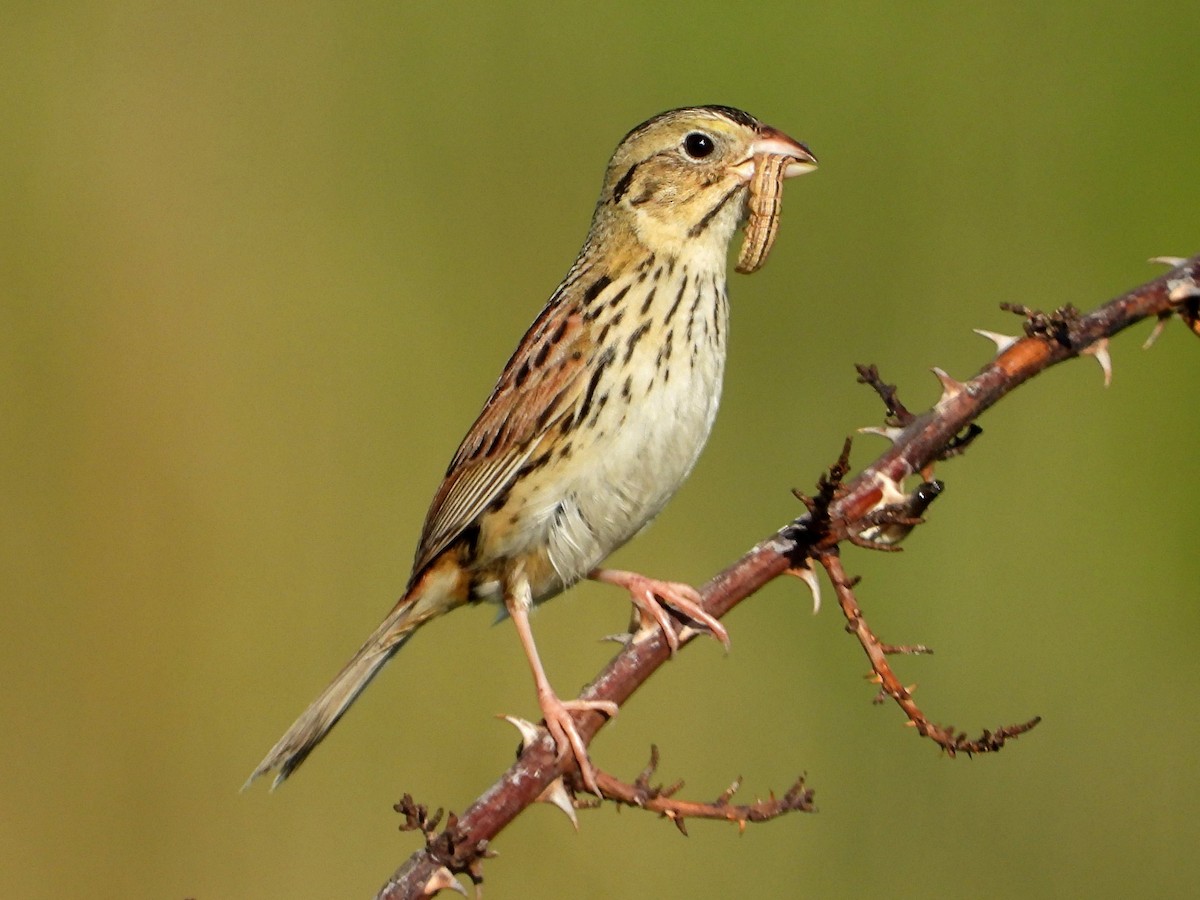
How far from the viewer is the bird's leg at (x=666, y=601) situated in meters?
2.32

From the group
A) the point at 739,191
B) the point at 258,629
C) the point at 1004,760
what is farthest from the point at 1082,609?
the point at 258,629

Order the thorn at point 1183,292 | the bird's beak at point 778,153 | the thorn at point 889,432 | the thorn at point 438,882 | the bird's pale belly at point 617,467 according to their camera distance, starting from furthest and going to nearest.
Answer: the bird's beak at point 778,153, the bird's pale belly at point 617,467, the thorn at point 889,432, the thorn at point 1183,292, the thorn at point 438,882

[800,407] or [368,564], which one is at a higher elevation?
[800,407]

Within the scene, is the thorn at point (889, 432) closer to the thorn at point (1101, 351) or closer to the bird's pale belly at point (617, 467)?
the thorn at point (1101, 351)

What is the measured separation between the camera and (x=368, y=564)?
499cm

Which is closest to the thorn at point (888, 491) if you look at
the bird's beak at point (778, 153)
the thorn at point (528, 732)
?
the thorn at point (528, 732)

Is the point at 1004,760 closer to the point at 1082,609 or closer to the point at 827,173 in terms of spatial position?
the point at 1082,609

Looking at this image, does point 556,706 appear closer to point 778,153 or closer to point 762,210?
point 762,210

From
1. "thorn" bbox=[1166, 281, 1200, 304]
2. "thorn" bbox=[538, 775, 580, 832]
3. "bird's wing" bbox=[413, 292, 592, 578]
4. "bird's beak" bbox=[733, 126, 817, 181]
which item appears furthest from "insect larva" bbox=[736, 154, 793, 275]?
"thorn" bbox=[538, 775, 580, 832]

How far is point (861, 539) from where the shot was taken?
79.5 inches

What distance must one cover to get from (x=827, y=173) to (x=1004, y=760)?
209 centimetres

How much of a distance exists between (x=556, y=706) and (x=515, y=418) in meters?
0.80

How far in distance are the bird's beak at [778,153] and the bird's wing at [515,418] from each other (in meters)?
0.51

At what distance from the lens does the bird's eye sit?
3625mm
